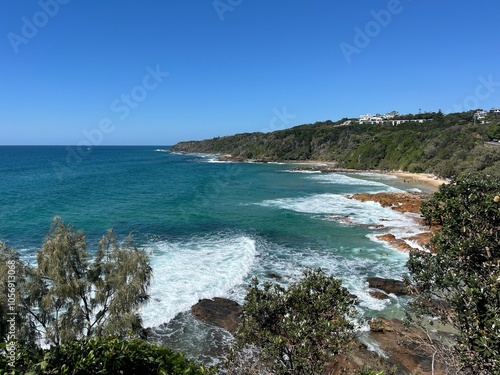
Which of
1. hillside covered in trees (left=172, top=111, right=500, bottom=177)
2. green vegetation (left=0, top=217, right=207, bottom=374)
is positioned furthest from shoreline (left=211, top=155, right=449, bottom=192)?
green vegetation (left=0, top=217, right=207, bottom=374)

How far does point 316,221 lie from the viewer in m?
38.7

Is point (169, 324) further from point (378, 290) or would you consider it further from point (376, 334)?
point (378, 290)

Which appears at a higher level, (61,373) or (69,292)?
(61,373)

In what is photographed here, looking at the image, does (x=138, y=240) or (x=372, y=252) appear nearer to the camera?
(x=372, y=252)

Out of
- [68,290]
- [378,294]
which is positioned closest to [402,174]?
[378,294]

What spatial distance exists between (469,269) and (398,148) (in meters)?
102

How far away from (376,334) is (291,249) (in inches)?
531

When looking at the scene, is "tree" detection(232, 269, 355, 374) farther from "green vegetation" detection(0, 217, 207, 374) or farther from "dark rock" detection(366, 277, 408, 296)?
"dark rock" detection(366, 277, 408, 296)

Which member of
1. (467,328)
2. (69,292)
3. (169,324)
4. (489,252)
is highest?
(489,252)

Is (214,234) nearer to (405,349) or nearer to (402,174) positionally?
(405,349)

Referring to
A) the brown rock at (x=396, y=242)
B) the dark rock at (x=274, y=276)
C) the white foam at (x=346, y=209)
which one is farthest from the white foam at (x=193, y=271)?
the white foam at (x=346, y=209)

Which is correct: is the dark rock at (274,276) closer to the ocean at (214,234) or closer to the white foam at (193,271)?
the ocean at (214,234)

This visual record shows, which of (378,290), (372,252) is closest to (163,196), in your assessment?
(372,252)

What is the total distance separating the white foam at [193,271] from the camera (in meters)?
19.3
